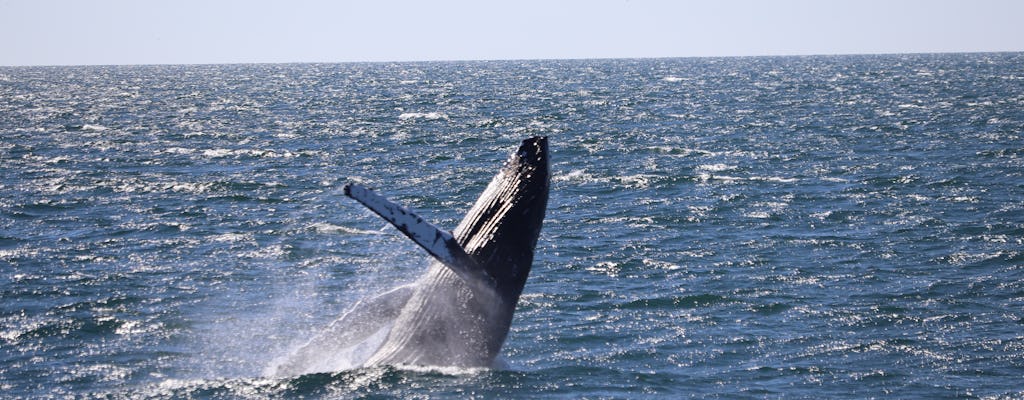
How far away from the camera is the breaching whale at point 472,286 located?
12844 millimetres

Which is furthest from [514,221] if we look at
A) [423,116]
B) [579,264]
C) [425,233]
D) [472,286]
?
[423,116]

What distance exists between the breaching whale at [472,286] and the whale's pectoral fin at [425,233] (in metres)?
0.01

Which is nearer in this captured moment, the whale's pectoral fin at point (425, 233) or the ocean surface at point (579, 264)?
the whale's pectoral fin at point (425, 233)

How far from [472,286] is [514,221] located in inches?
32.8

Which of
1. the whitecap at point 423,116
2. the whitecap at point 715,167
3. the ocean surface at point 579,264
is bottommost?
the whitecap at point 423,116

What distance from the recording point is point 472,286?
508 inches

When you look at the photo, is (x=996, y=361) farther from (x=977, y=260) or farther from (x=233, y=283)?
(x=233, y=283)

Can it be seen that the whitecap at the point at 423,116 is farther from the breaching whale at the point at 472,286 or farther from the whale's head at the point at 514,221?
the whale's head at the point at 514,221

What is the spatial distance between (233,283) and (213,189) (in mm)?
14647

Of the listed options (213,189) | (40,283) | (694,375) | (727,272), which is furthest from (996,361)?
(213,189)

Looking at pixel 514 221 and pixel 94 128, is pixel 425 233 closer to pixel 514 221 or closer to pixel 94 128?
pixel 514 221

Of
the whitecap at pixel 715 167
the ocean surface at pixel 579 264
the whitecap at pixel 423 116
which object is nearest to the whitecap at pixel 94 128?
the ocean surface at pixel 579 264

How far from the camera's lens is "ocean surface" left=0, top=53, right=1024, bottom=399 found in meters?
16.4

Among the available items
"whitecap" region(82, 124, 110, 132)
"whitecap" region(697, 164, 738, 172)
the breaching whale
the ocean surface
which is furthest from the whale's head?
"whitecap" region(82, 124, 110, 132)
